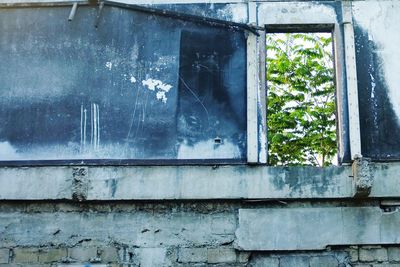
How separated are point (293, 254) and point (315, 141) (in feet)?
10.7

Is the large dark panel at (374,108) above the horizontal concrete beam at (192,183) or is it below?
above

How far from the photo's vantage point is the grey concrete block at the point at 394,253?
582 centimetres

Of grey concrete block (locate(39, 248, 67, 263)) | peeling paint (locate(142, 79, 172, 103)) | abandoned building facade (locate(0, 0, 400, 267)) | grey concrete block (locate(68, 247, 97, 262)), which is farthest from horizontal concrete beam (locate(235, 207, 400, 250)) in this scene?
grey concrete block (locate(39, 248, 67, 263))

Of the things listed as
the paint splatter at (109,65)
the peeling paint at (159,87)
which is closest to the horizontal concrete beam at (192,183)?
the peeling paint at (159,87)

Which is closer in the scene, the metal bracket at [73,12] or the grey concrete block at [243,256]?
the grey concrete block at [243,256]

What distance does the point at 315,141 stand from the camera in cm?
878

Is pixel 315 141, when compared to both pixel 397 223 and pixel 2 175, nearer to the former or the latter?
pixel 397 223

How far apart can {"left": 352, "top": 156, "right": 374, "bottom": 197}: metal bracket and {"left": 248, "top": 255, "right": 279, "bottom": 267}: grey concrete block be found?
3.56 feet

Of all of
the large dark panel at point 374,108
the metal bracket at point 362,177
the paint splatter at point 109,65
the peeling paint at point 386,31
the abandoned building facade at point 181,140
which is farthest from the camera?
the paint splatter at point 109,65

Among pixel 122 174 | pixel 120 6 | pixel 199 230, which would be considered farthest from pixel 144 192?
pixel 120 6

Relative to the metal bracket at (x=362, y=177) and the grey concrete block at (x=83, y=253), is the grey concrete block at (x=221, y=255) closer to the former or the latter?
the grey concrete block at (x=83, y=253)

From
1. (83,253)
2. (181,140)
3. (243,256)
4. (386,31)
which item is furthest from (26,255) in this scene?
(386,31)

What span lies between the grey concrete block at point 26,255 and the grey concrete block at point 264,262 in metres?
2.25

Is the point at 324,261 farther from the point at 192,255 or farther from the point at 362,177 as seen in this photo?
the point at 192,255
